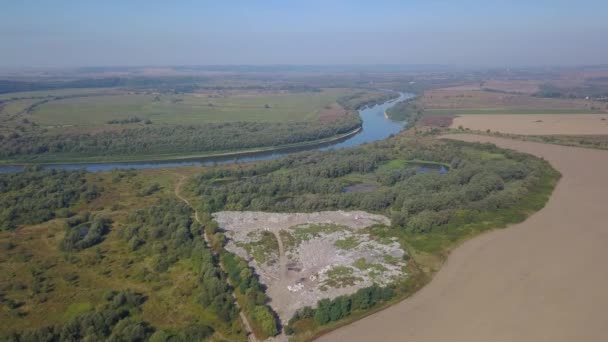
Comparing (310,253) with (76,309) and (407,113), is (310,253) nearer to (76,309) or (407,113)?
(76,309)

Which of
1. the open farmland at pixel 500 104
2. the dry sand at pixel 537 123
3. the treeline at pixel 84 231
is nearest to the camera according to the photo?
the treeline at pixel 84 231

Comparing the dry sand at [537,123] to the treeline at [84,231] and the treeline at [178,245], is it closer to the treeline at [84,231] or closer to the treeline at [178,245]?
the treeline at [178,245]

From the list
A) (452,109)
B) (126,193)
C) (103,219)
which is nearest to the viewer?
(103,219)

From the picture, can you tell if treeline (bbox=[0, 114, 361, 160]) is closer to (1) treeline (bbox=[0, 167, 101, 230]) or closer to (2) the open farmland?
(1) treeline (bbox=[0, 167, 101, 230])

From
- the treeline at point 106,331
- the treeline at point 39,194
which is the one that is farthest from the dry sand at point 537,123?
A: the treeline at point 106,331

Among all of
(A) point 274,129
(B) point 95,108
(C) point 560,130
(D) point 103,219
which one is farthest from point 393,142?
(B) point 95,108

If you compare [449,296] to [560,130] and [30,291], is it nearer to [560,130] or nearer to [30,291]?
[30,291]

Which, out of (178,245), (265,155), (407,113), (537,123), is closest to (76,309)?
(178,245)
